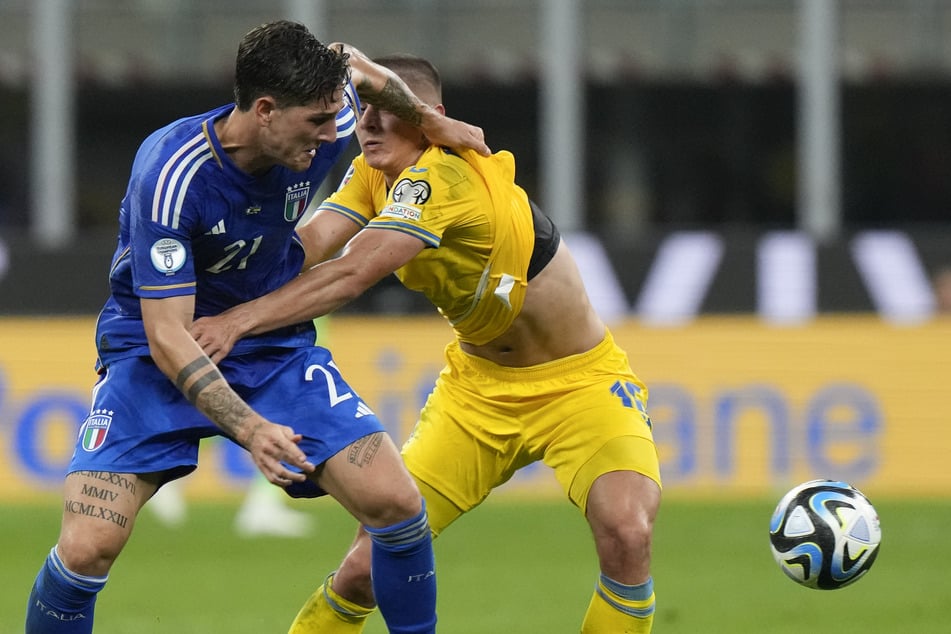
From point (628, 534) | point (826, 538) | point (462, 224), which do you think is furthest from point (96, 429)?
point (826, 538)

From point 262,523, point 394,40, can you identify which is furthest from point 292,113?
point 394,40

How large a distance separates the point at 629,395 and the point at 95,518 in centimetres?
215

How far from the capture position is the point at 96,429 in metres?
5.70

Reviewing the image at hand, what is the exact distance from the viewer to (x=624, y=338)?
1326 cm

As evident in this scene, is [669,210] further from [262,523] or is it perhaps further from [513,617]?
[513,617]

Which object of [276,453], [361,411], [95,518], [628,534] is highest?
[276,453]

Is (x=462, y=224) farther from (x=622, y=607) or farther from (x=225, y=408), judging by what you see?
(x=622, y=607)

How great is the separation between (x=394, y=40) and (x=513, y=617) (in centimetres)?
1344

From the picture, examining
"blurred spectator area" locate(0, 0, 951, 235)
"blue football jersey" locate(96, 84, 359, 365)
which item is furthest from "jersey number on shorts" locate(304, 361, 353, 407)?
"blurred spectator area" locate(0, 0, 951, 235)

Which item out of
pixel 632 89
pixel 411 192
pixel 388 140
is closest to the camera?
pixel 411 192

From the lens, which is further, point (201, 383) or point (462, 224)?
point (462, 224)

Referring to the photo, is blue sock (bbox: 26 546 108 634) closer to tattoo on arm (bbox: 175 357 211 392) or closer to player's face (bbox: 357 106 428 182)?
tattoo on arm (bbox: 175 357 211 392)

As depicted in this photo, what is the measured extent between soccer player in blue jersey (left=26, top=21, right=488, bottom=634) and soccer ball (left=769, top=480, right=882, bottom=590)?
4.97ft

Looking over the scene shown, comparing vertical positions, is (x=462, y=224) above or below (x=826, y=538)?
above
